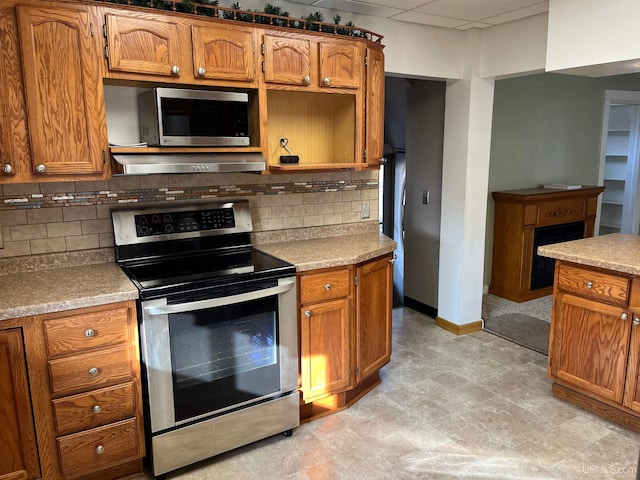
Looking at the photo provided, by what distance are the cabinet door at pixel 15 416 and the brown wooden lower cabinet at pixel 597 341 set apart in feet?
8.99

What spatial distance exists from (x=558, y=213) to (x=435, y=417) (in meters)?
2.96

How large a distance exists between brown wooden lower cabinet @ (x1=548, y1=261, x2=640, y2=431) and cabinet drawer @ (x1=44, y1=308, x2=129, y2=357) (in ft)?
7.74

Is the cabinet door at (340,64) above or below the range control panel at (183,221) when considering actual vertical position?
above

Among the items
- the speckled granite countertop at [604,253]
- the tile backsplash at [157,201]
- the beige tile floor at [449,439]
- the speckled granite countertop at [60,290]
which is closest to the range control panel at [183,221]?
the tile backsplash at [157,201]

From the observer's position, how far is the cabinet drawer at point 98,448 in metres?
2.08

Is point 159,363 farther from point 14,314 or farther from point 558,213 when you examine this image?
point 558,213

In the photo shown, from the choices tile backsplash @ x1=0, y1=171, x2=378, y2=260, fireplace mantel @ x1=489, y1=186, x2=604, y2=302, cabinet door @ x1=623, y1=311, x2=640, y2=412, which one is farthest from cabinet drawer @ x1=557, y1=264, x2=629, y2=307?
fireplace mantel @ x1=489, y1=186, x2=604, y2=302

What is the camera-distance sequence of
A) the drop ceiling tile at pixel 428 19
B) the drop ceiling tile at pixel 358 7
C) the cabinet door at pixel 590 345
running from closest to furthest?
the cabinet door at pixel 590 345, the drop ceiling tile at pixel 358 7, the drop ceiling tile at pixel 428 19

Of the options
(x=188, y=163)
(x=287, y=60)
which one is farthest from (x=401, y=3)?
(x=188, y=163)

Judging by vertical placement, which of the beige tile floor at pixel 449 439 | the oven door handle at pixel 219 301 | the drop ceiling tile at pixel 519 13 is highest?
the drop ceiling tile at pixel 519 13

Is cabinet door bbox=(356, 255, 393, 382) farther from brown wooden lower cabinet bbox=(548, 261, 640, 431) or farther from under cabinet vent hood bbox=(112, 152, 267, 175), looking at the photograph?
brown wooden lower cabinet bbox=(548, 261, 640, 431)

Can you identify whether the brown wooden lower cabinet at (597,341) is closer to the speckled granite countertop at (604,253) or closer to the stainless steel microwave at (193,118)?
the speckled granite countertop at (604,253)

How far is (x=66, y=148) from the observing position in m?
2.20

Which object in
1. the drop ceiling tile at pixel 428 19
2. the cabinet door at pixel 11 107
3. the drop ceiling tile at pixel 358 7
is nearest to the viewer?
the cabinet door at pixel 11 107
